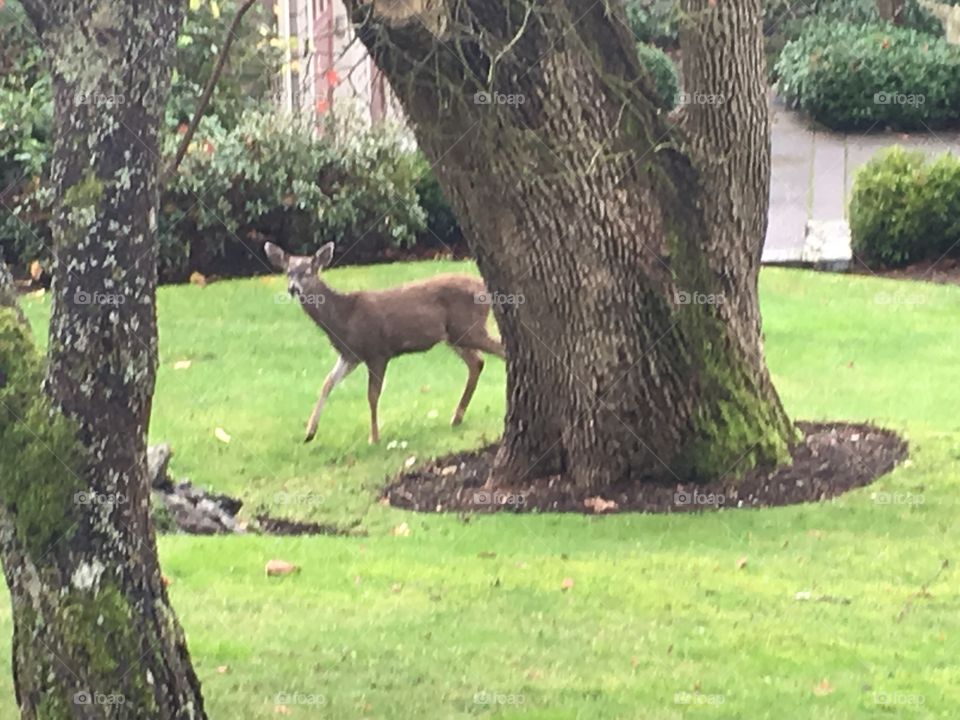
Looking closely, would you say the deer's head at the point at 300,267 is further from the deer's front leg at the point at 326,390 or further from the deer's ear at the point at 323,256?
the deer's front leg at the point at 326,390

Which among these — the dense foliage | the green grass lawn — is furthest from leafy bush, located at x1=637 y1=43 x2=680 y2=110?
the green grass lawn

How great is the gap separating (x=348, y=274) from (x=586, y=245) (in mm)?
8013

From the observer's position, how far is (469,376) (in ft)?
36.3

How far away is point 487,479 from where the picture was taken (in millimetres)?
9492

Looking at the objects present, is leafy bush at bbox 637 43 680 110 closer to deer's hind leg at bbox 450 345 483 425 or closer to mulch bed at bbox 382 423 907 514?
deer's hind leg at bbox 450 345 483 425

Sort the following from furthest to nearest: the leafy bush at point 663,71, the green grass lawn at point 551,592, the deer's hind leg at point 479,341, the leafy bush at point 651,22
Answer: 1. the leafy bush at point 651,22
2. the leafy bush at point 663,71
3. the deer's hind leg at point 479,341
4. the green grass lawn at point 551,592

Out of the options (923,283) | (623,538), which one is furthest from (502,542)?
(923,283)

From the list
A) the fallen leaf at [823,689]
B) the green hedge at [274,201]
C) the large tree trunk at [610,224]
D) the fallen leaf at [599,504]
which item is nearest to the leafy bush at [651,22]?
the green hedge at [274,201]

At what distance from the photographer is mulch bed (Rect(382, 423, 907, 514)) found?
28.6ft

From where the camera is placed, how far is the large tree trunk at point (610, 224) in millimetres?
7984

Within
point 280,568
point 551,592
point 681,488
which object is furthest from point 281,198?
point 551,592

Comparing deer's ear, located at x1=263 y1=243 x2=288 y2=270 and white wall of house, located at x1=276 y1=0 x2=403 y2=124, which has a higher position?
white wall of house, located at x1=276 y1=0 x2=403 y2=124

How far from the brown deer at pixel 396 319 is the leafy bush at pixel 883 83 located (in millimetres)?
14620

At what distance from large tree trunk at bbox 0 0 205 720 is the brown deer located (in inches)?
265
